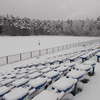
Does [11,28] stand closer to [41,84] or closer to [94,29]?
[94,29]

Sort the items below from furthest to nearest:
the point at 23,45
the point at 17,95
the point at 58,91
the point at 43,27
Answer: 1. the point at 43,27
2. the point at 23,45
3. the point at 58,91
4. the point at 17,95

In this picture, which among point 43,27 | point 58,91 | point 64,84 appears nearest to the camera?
point 58,91

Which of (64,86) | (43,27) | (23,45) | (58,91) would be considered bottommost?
(23,45)

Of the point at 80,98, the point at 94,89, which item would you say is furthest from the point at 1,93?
the point at 94,89

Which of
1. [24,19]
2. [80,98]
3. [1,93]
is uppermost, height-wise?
[24,19]

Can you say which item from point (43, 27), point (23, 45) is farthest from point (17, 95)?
point (43, 27)

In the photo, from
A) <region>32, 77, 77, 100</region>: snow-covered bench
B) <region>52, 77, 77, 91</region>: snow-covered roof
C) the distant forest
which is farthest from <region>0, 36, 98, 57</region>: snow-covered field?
the distant forest

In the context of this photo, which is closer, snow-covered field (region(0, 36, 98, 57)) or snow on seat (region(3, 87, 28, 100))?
snow on seat (region(3, 87, 28, 100))

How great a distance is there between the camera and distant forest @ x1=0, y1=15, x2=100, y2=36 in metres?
73.2

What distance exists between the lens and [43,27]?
84.8 metres

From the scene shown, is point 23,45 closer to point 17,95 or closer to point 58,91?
point 58,91

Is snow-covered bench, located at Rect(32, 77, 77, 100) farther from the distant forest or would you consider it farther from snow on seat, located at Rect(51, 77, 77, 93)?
the distant forest

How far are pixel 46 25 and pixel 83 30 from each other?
889 inches

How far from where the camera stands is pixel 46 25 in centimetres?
8606
